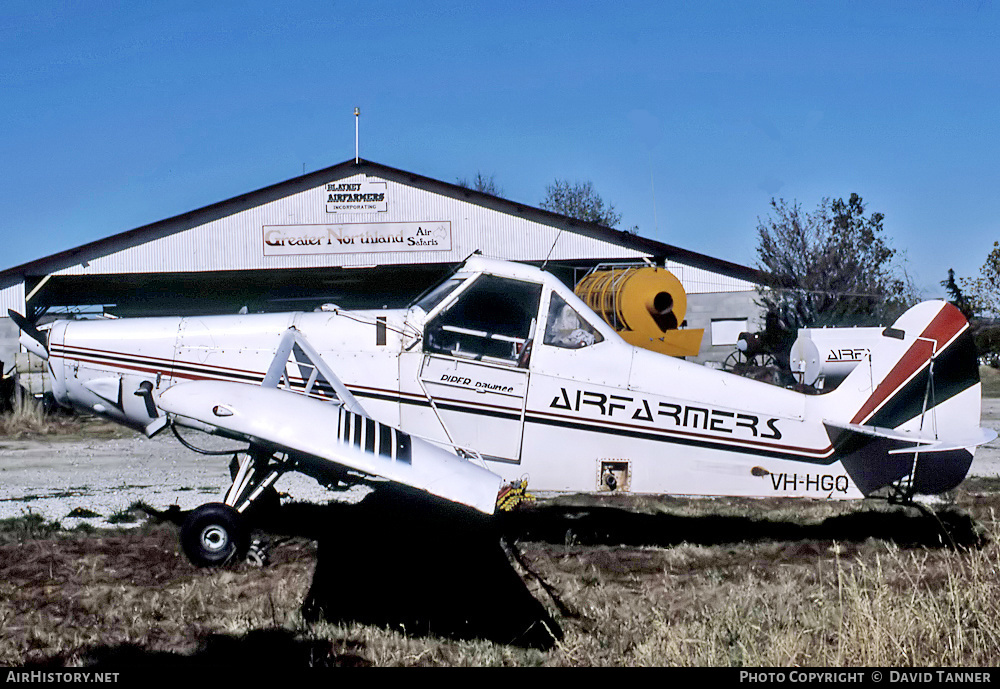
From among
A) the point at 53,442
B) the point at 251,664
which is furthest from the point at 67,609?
the point at 53,442

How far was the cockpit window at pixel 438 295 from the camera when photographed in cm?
708

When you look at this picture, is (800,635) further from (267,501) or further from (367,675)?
(267,501)

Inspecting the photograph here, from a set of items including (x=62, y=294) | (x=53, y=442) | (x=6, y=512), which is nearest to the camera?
(x=6, y=512)

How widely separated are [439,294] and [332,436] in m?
2.02

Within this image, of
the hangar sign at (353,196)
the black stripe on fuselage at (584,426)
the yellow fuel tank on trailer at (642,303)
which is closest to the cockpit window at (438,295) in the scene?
the black stripe on fuselage at (584,426)

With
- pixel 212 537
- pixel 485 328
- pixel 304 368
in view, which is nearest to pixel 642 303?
pixel 485 328

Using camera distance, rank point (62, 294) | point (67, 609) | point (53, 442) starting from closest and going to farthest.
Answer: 1. point (67, 609)
2. point (53, 442)
3. point (62, 294)

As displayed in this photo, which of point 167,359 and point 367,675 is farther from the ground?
point 167,359

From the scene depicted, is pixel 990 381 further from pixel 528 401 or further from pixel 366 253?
pixel 528 401

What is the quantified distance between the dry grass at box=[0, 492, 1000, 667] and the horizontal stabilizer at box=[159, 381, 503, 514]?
1007mm

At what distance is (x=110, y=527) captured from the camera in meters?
8.48

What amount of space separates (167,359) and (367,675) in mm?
3687

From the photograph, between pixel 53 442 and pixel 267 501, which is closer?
pixel 267 501

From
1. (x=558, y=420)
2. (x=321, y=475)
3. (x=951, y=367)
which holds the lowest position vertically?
(x=321, y=475)
